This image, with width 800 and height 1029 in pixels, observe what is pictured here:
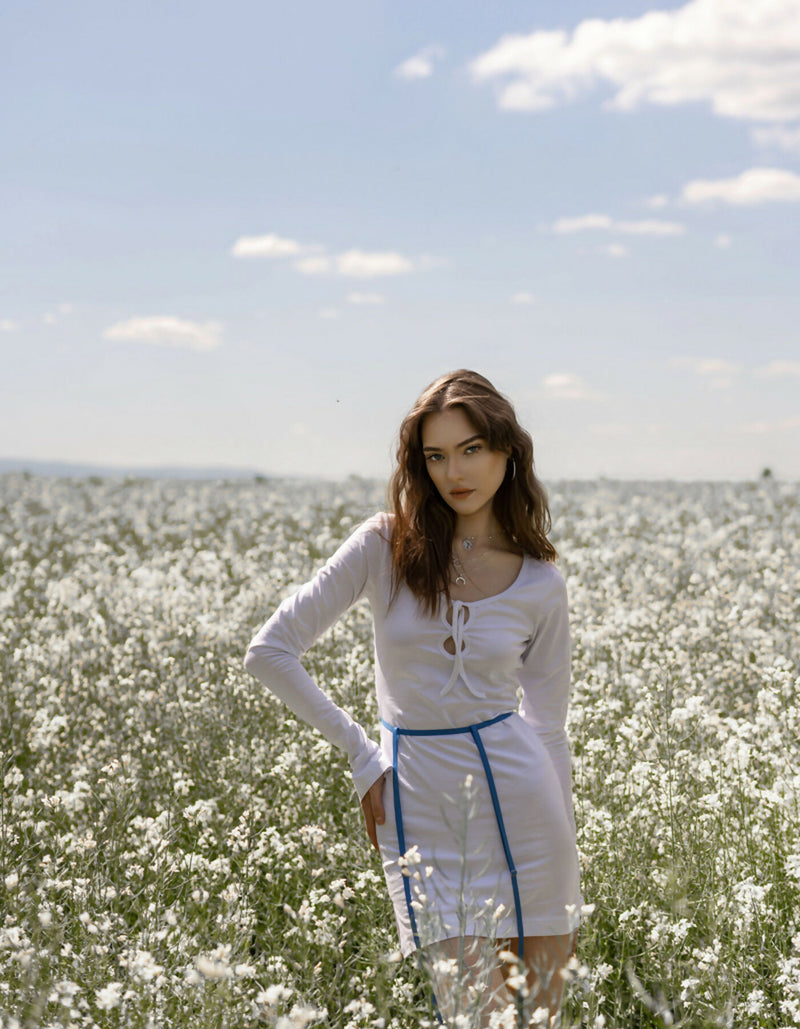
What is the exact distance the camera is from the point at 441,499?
3287mm

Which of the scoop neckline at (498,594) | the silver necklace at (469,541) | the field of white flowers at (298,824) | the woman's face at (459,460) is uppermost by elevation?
the woman's face at (459,460)

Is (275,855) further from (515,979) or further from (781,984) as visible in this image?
(515,979)

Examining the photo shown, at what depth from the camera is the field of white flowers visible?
9.81 feet

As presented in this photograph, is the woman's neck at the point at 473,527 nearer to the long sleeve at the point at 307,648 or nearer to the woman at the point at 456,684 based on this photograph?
the woman at the point at 456,684

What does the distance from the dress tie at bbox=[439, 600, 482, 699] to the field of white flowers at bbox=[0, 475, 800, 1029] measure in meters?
0.76

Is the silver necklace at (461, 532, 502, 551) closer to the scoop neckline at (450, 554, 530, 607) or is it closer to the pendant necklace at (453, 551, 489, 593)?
the pendant necklace at (453, 551, 489, 593)

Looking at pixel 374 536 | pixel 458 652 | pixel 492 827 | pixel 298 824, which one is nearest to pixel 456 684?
pixel 458 652

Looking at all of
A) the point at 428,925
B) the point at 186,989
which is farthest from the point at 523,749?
the point at 186,989

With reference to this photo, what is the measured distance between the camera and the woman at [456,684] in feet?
9.73

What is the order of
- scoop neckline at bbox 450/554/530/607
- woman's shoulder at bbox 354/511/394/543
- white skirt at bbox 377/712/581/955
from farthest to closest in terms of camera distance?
woman's shoulder at bbox 354/511/394/543, scoop neckline at bbox 450/554/530/607, white skirt at bbox 377/712/581/955

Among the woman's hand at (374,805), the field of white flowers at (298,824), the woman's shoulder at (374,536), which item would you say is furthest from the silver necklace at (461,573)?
the field of white flowers at (298,824)

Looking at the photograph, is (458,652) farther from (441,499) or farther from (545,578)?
(441,499)

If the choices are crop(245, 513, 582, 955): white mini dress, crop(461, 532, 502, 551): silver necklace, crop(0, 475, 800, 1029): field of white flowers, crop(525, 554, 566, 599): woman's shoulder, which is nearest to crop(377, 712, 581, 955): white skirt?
crop(245, 513, 582, 955): white mini dress

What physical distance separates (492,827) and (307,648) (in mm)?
761
